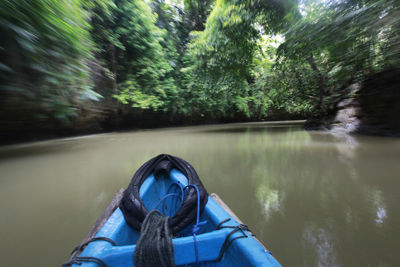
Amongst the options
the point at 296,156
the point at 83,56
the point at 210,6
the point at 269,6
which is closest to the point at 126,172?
the point at 83,56

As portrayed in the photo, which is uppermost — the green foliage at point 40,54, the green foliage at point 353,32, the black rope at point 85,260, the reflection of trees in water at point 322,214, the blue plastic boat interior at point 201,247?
the green foliage at point 353,32

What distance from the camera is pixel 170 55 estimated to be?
8.48 meters

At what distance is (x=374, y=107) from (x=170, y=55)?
808cm

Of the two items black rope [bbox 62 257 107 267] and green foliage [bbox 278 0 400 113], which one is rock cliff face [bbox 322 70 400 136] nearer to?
green foliage [bbox 278 0 400 113]

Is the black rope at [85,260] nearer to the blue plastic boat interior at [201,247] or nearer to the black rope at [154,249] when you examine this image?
the blue plastic boat interior at [201,247]

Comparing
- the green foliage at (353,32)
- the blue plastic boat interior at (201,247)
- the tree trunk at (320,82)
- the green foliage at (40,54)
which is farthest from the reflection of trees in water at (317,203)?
the tree trunk at (320,82)

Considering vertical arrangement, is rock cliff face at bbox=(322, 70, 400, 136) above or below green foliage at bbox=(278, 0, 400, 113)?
below

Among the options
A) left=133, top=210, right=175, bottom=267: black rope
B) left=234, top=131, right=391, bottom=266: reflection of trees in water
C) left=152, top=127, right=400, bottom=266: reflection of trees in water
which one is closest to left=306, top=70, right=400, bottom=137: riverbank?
left=152, top=127, right=400, bottom=266: reflection of trees in water

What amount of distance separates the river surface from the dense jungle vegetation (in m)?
0.79

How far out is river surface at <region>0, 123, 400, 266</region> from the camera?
95cm

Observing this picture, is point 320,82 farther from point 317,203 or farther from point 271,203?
point 271,203

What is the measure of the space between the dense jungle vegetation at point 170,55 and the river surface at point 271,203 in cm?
79

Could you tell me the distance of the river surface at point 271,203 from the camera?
951mm

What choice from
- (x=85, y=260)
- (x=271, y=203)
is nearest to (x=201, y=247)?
(x=85, y=260)
